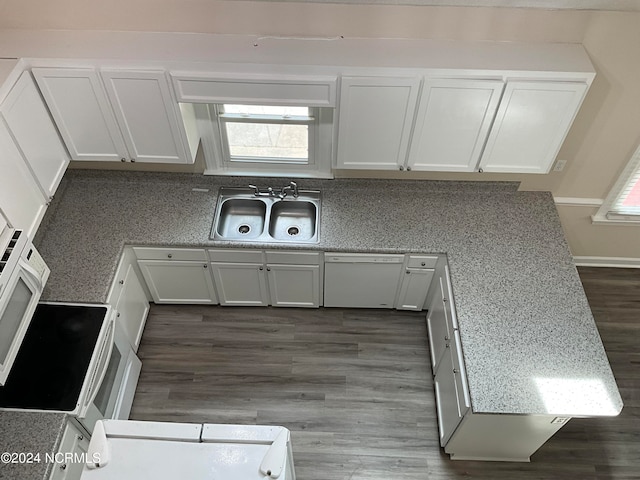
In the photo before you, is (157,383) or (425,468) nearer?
(425,468)

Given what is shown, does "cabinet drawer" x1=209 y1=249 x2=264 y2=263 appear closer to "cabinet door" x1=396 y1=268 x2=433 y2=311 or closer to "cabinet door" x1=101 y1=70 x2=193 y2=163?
"cabinet door" x1=101 y1=70 x2=193 y2=163

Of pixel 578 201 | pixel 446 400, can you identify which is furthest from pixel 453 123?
pixel 446 400

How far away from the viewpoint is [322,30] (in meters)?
3.02

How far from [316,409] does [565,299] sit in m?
1.86

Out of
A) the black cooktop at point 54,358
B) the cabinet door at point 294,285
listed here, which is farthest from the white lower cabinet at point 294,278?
the black cooktop at point 54,358

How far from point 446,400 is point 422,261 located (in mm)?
954

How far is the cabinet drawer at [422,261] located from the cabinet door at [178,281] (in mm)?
1480

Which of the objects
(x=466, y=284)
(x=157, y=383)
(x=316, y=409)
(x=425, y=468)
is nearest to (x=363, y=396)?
(x=316, y=409)

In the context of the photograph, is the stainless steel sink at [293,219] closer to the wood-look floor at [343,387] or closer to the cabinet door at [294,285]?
the cabinet door at [294,285]

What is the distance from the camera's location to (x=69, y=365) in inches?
113

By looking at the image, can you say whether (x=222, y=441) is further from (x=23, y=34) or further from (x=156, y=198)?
(x=23, y=34)

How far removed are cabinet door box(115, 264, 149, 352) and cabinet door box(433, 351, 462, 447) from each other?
223 centimetres

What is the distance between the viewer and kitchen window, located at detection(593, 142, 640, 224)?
12.0 feet

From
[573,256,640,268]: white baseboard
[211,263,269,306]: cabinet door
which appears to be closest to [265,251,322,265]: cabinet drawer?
[211,263,269,306]: cabinet door
